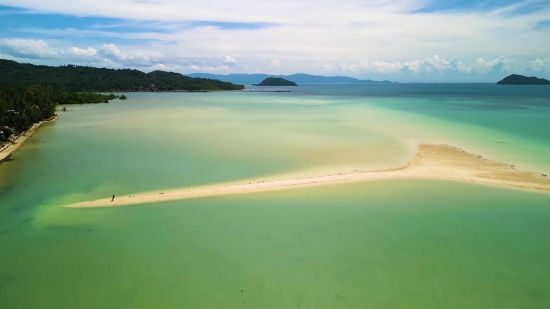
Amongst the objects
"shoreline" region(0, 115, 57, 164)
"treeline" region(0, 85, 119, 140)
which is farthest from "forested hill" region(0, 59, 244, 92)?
"shoreline" region(0, 115, 57, 164)

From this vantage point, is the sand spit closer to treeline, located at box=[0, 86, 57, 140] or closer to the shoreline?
the shoreline

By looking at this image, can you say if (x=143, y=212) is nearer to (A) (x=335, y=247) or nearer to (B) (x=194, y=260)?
(B) (x=194, y=260)

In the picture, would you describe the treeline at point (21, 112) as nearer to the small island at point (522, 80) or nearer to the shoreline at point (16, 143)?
the shoreline at point (16, 143)

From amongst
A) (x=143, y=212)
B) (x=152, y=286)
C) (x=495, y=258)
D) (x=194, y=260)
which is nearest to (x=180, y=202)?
(x=143, y=212)

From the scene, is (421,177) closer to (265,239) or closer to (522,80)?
(265,239)

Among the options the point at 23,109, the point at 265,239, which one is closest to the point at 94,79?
the point at 23,109

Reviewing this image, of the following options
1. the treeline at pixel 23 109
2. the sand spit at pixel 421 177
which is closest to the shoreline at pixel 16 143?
the treeline at pixel 23 109
